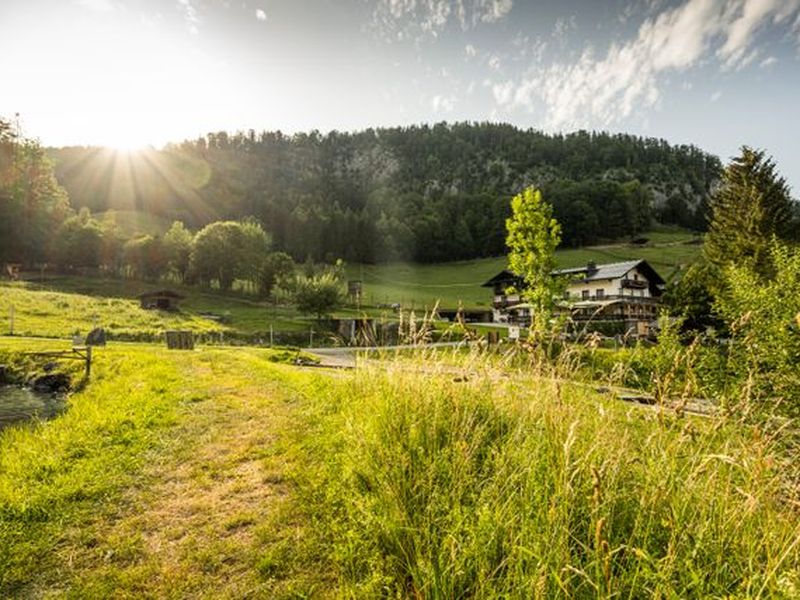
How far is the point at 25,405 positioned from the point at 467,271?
10464cm

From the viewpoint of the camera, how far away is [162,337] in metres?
38.8

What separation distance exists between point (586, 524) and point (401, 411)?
2.91 meters

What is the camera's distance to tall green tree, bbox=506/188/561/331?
1251 inches

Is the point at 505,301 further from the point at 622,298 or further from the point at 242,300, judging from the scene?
the point at 242,300

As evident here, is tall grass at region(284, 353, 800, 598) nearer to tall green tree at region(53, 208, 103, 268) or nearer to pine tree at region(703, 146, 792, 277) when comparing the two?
pine tree at region(703, 146, 792, 277)

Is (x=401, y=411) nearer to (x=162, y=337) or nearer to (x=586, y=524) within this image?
(x=586, y=524)

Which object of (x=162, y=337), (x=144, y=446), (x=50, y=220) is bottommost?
(x=162, y=337)

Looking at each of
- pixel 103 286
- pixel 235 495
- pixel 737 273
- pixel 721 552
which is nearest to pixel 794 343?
pixel 737 273

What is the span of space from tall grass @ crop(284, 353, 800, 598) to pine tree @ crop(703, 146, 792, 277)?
42018mm

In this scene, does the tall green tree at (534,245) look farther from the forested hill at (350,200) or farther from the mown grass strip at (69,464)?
the forested hill at (350,200)

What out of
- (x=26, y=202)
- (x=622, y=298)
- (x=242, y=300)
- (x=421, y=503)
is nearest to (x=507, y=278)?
(x=622, y=298)

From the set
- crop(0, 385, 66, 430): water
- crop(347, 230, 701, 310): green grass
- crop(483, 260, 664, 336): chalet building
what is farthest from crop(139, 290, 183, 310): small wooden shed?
crop(483, 260, 664, 336): chalet building

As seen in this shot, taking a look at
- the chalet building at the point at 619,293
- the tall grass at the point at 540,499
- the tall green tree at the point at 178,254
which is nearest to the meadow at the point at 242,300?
the tall grass at the point at 540,499

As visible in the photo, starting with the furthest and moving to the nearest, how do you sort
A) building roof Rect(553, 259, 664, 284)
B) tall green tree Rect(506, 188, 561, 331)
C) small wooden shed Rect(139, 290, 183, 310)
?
small wooden shed Rect(139, 290, 183, 310)
building roof Rect(553, 259, 664, 284)
tall green tree Rect(506, 188, 561, 331)
